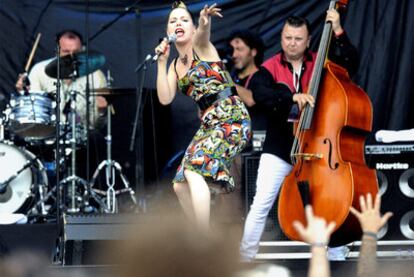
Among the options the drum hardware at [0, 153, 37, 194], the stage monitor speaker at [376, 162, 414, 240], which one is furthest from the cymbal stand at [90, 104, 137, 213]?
the stage monitor speaker at [376, 162, 414, 240]

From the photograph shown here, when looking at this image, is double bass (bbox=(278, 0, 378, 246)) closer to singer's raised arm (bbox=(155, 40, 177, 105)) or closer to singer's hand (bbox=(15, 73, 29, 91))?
singer's raised arm (bbox=(155, 40, 177, 105))

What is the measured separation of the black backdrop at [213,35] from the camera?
29.6 ft

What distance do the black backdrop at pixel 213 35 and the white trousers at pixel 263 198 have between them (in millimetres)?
2293

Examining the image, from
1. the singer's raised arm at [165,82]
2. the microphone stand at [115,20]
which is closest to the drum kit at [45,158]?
the microphone stand at [115,20]

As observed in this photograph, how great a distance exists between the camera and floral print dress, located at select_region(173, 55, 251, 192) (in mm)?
6238

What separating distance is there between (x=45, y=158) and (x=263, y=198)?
12.8 feet

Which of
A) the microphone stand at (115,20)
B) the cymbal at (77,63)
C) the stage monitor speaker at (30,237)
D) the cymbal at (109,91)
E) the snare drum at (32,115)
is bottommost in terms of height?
the stage monitor speaker at (30,237)

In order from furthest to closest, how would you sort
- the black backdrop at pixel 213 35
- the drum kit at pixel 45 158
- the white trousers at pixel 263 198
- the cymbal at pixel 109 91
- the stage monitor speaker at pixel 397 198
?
the cymbal at pixel 109 91 → the drum kit at pixel 45 158 → the black backdrop at pixel 213 35 → the stage monitor speaker at pixel 397 198 → the white trousers at pixel 263 198

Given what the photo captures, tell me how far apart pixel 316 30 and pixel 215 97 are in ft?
10.6

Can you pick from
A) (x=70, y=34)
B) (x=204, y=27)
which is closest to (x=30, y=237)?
(x=204, y=27)

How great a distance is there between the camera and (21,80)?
31.3 feet

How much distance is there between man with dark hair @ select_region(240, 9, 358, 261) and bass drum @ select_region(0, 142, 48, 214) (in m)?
3.31

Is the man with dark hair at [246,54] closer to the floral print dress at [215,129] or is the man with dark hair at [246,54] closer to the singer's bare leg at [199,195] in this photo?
the floral print dress at [215,129]

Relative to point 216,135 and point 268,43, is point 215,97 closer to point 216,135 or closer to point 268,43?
point 216,135
